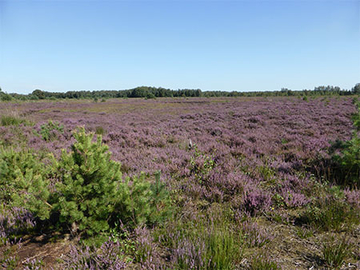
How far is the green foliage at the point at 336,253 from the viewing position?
205 cm

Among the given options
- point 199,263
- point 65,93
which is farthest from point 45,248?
point 65,93

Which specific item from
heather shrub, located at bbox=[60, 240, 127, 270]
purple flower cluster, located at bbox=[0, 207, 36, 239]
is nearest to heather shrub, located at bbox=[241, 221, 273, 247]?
heather shrub, located at bbox=[60, 240, 127, 270]

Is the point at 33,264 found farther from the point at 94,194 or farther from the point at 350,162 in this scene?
the point at 350,162

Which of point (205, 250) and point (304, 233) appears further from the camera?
point (304, 233)

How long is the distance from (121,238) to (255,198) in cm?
228

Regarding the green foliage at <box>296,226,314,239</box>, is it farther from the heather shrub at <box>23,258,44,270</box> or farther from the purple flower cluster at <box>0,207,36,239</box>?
the purple flower cluster at <box>0,207,36,239</box>

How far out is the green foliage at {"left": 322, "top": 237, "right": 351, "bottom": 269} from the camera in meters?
2.05

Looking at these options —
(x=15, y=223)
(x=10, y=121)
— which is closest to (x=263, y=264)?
(x=15, y=223)

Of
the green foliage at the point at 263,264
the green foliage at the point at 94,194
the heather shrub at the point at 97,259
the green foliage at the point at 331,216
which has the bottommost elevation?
the heather shrub at the point at 97,259

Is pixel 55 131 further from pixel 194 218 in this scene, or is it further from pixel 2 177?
pixel 194 218

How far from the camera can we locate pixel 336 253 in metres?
2.18

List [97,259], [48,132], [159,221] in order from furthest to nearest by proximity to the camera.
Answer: [48,132]
[159,221]
[97,259]

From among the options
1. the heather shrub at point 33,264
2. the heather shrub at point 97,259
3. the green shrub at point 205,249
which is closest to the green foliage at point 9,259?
the heather shrub at point 33,264

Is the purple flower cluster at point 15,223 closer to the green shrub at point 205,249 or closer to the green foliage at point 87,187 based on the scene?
the green foliage at point 87,187
